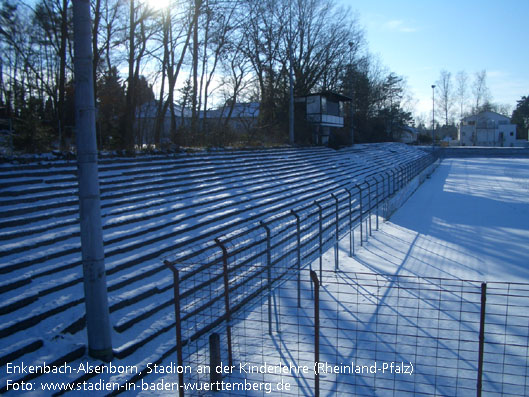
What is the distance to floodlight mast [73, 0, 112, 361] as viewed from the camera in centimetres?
394

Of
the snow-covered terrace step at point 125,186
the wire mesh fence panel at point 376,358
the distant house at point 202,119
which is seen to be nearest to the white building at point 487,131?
the distant house at point 202,119

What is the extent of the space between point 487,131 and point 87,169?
86.1 metres

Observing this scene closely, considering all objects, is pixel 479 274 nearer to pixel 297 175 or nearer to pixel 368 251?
pixel 368 251

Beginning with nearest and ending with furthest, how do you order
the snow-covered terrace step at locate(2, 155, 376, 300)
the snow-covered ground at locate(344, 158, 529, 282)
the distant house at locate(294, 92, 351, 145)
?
the snow-covered terrace step at locate(2, 155, 376, 300), the snow-covered ground at locate(344, 158, 529, 282), the distant house at locate(294, 92, 351, 145)

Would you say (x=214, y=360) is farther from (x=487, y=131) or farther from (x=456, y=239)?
(x=487, y=131)

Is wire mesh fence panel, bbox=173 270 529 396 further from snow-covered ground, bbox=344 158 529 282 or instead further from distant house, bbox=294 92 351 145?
distant house, bbox=294 92 351 145

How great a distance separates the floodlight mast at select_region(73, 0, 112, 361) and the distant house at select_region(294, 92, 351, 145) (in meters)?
31.4

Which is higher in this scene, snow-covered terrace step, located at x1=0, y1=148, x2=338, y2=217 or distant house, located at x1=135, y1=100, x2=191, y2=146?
distant house, located at x1=135, y1=100, x2=191, y2=146

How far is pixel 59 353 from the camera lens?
4.10m

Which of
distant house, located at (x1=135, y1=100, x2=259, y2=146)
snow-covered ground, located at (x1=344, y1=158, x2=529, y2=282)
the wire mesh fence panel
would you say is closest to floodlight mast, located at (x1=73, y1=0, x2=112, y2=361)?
the wire mesh fence panel

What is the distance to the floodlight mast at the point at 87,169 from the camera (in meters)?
3.94

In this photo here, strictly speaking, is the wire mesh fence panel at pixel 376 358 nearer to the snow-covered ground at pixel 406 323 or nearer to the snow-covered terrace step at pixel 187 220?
the snow-covered ground at pixel 406 323

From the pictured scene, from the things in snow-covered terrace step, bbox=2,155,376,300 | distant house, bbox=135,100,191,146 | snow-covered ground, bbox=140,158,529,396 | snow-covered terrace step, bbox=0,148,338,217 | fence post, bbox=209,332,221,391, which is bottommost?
snow-covered ground, bbox=140,158,529,396

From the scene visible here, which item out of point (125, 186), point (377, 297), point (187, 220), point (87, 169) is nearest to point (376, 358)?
Answer: point (377, 297)
